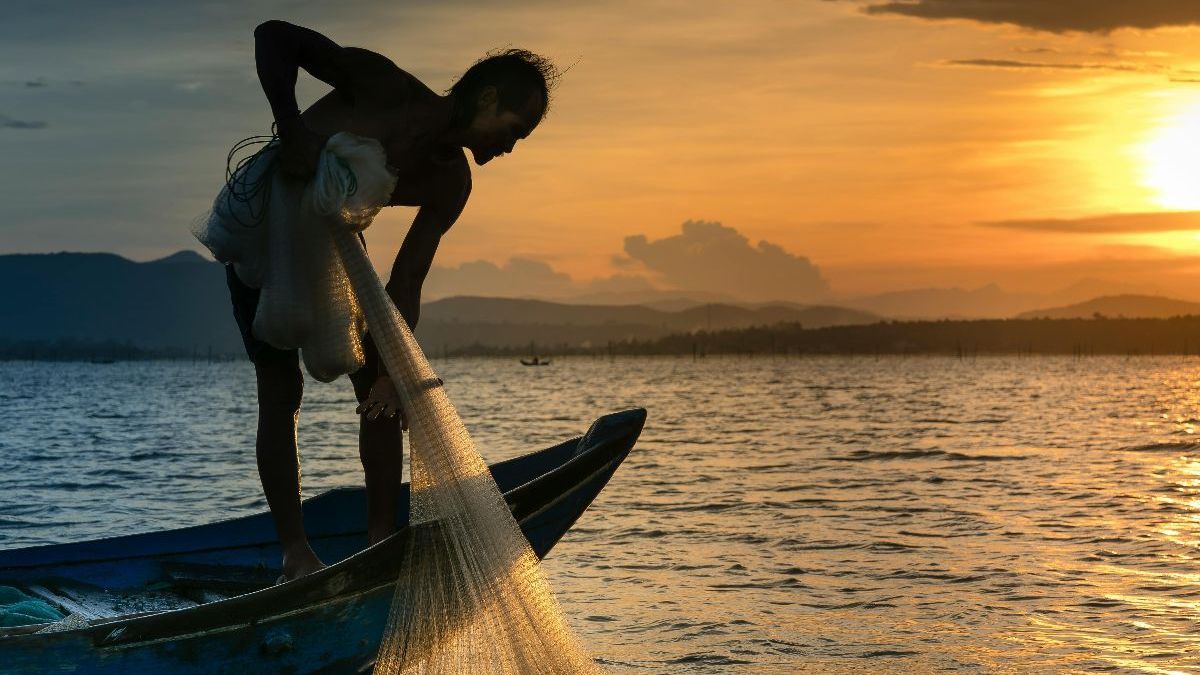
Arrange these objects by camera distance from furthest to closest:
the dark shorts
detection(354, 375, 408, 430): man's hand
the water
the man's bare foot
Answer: the water → the man's bare foot → the dark shorts → detection(354, 375, 408, 430): man's hand

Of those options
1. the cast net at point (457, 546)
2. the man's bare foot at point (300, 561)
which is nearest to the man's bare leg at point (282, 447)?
the man's bare foot at point (300, 561)

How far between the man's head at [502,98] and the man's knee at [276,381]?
4.17 ft

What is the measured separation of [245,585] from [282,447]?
128 centimetres

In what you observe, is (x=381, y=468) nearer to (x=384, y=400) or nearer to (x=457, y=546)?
(x=384, y=400)

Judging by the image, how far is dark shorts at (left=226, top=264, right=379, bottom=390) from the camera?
5844 millimetres

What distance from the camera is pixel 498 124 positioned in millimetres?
5469

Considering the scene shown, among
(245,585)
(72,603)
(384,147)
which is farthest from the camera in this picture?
(245,585)

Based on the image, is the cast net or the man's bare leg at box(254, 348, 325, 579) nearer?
the cast net

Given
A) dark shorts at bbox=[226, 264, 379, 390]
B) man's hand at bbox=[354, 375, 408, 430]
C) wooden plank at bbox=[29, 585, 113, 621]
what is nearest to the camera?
man's hand at bbox=[354, 375, 408, 430]

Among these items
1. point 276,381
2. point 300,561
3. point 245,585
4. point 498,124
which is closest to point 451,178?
point 498,124

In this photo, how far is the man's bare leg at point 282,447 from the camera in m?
5.91

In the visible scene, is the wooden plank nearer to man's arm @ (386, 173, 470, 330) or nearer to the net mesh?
the net mesh

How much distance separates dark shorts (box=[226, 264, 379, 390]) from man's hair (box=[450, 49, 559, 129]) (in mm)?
1116

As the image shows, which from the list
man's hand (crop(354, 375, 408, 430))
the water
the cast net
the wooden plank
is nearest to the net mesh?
the cast net
